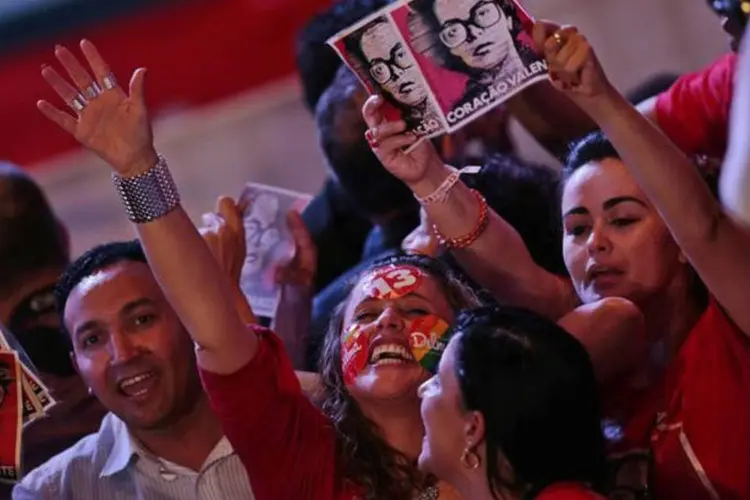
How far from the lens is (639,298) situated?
2.27 m

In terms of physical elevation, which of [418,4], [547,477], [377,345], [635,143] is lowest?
[547,477]

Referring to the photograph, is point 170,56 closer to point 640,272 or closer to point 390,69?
point 390,69

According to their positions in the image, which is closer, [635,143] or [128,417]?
[635,143]

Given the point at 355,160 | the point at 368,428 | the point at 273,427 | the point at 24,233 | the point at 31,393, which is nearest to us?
the point at 273,427

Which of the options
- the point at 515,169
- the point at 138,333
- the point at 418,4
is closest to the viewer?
the point at 418,4

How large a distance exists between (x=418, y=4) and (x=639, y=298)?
21.8 inches

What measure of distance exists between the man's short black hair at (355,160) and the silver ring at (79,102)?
809mm

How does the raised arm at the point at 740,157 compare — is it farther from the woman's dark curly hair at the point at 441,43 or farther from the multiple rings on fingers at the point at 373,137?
the multiple rings on fingers at the point at 373,137

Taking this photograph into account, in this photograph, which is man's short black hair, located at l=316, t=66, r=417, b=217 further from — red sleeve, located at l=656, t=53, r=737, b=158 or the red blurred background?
the red blurred background

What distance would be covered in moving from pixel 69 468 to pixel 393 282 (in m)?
0.64

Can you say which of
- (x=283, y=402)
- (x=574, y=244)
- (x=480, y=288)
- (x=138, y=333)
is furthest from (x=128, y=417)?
(x=574, y=244)

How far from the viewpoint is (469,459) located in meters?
2.02

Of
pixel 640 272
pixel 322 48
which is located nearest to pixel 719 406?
pixel 640 272

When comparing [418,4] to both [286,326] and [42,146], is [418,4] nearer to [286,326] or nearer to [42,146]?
[286,326]
